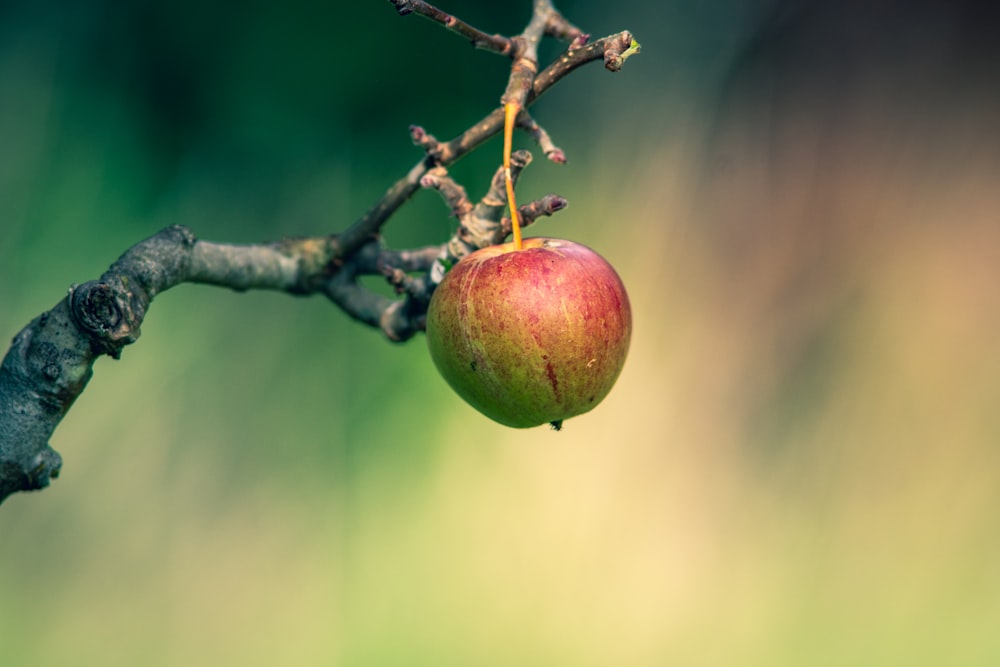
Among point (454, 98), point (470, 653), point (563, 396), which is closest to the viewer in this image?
point (563, 396)

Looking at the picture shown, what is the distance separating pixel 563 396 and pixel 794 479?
3.48ft

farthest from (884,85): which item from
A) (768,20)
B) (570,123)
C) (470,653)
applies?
(470,653)

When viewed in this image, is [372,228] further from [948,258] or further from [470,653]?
[948,258]

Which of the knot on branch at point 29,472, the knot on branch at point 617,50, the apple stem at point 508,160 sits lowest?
the knot on branch at point 29,472

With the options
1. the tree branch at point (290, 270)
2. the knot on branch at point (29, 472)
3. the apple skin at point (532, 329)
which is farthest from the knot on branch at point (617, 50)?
the knot on branch at point (29, 472)

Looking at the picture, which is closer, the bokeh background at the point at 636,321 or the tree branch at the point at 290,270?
the tree branch at the point at 290,270

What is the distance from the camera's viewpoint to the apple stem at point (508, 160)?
825 millimetres

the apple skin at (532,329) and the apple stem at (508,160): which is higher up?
the apple stem at (508,160)

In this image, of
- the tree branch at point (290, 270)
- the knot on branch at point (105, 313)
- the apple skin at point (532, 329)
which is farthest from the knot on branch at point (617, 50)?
the knot on branch at point (105, 313)

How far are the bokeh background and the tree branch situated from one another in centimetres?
61

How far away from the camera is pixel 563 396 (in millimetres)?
817

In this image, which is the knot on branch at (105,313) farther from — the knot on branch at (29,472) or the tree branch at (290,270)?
the knot on branch at (29,472)

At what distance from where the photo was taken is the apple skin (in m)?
0.79

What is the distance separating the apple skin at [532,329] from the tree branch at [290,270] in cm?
8
